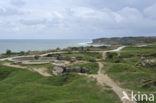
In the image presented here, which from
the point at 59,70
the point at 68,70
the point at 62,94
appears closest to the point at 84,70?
the point at 68,70

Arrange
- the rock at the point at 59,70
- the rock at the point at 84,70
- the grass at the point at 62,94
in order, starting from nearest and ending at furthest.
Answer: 1. the grass at the point at 62,94
2. the rock at the point at 59,70
3. the rock at the point at 84,70

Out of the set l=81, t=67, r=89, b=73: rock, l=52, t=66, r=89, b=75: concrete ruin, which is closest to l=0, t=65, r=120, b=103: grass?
l=81, t=67, r=89, b=73: rock

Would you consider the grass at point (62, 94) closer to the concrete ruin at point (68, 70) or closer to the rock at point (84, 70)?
the rock at point (84, 70)

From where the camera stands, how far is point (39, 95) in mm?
20969

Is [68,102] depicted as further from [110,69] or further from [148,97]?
[110,69]

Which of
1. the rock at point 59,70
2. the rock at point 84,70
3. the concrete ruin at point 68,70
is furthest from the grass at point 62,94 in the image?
the rock at point 59,70

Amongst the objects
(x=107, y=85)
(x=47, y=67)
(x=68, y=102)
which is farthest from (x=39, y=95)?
(x=47, y=67)

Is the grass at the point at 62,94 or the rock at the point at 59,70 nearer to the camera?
the grass at the point at 62,94

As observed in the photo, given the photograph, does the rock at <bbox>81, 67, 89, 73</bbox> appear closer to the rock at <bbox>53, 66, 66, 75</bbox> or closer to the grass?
the rock at <bbox>53, 66, 66, 75</bbox>

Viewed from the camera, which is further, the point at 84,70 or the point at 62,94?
the point at 84,70

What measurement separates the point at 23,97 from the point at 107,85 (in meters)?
12.5

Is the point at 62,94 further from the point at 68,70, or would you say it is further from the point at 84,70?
the point at 68,70

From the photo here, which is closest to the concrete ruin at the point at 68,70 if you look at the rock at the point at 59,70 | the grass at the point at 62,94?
the rock at the point at 59,70

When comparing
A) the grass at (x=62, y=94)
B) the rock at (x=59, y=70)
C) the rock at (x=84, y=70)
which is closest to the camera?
the grass at (x=62, y=94)
